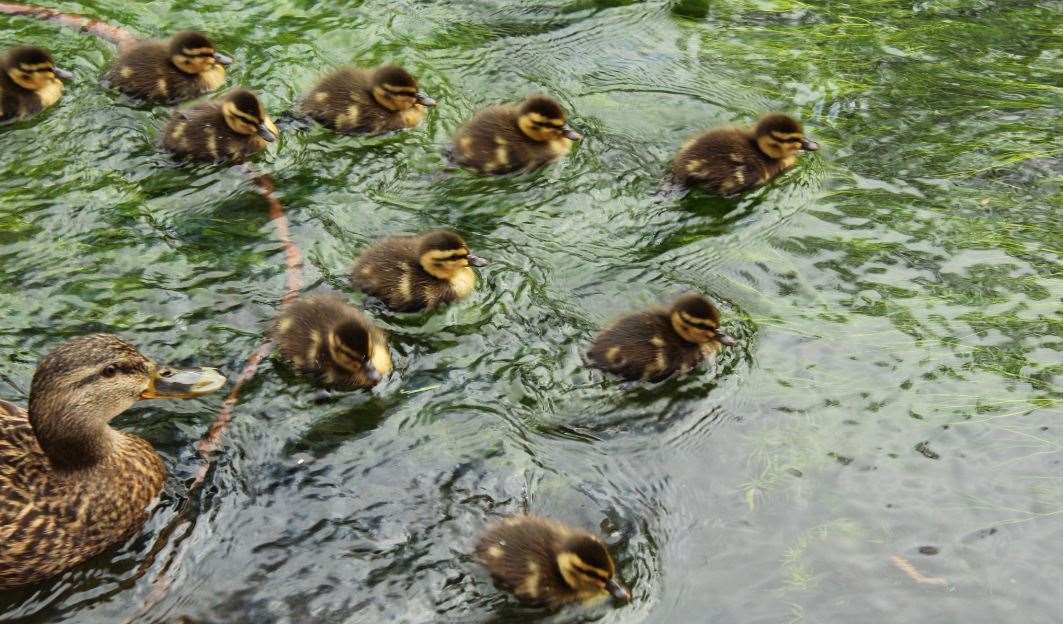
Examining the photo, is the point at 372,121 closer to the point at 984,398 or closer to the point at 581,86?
the point at 581,86

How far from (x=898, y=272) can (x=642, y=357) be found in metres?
1.07

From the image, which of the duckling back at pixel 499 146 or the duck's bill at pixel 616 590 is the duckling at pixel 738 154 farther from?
the duck's bill at pixel 616 590

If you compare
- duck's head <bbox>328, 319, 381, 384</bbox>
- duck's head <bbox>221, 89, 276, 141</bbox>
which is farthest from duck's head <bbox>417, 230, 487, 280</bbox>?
duck's head <bbox>221, 89, 276, 141</bbox>

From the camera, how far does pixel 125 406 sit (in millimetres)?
3133

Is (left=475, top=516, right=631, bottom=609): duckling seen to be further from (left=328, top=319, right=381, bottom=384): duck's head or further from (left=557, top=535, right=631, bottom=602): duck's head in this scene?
(left=328, top=319, right=381, bottom=384): duck's head

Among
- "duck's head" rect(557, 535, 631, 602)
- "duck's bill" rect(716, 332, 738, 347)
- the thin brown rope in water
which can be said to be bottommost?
"duck's head" rect(557, 535, 631, 602)

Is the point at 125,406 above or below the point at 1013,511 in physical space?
above

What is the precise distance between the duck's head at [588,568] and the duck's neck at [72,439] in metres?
1.18

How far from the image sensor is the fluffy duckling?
4.71 meters

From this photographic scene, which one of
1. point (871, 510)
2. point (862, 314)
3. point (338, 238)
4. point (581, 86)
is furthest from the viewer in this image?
point (581, 86)

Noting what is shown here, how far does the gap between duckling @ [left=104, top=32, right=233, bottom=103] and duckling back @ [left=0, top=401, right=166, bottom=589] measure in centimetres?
199

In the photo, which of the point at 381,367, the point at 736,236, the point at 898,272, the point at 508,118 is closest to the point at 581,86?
the point at 508,118

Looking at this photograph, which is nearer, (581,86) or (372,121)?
(372,121)

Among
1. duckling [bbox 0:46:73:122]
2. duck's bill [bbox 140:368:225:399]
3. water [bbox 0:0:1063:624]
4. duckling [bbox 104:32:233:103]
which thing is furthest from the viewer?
duckling [bbox 104:32:233:103]
